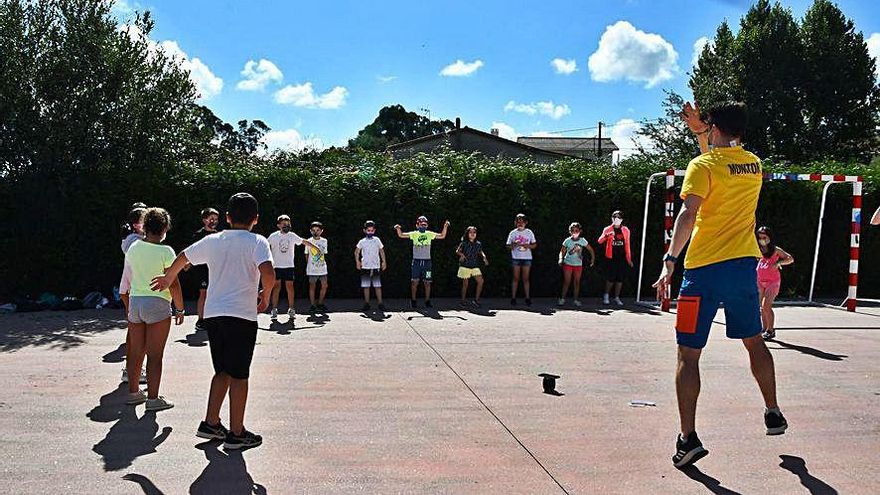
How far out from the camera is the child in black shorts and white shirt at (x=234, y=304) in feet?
17.5

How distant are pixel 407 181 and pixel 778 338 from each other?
7740mm

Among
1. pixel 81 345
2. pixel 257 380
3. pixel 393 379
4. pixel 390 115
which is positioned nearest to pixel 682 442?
pixel 393 379

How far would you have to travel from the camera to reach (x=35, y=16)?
14836 millimetres

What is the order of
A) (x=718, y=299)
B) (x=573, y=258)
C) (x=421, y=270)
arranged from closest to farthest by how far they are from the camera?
(x=718, y=299) < (x=421, y=270) < (x=573, y=258)

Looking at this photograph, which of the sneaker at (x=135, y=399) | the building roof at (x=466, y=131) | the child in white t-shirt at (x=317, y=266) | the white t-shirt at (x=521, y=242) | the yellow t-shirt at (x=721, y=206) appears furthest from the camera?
the building roof at (x=466, y=131)

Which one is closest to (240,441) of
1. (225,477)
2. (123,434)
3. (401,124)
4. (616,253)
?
(225,477)

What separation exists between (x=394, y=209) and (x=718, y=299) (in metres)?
11.1

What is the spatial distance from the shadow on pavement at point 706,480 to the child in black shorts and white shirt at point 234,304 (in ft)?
9.27

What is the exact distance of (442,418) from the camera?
6.30 meters

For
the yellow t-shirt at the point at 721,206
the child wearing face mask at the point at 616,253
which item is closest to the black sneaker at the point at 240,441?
the yellow t-shirt at the point at 721,206

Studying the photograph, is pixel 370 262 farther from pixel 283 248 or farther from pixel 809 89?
pixel 809 89

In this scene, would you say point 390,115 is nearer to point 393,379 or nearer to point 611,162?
point 611,162

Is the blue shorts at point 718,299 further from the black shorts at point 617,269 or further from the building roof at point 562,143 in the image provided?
the building roof at point 562,143

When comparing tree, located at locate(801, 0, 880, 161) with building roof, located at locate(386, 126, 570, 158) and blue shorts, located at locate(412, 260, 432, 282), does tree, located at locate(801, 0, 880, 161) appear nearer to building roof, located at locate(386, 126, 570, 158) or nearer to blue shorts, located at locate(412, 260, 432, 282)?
building roof, located at locate(386, 126, 570, 158)
